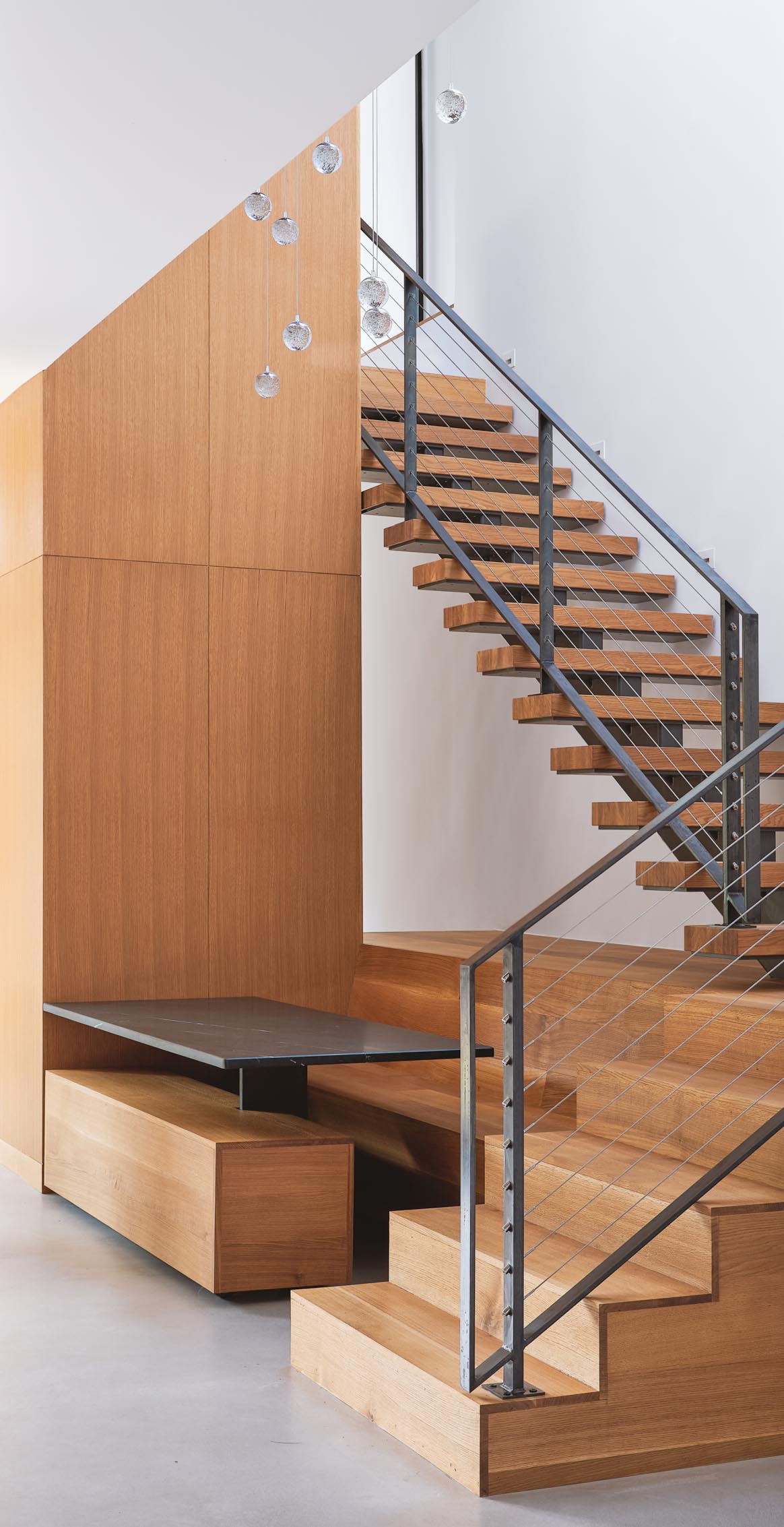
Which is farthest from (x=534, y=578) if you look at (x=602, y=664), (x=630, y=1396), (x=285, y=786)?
(x=630, y=1396)

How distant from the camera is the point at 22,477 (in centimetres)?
645

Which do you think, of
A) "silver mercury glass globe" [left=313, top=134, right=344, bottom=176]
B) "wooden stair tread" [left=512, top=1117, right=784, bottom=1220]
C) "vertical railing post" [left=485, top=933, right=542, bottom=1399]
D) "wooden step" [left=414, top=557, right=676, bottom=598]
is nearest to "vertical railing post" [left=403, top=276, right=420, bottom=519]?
"wooden step" [left=414, top=557, right=676, bottom=598]

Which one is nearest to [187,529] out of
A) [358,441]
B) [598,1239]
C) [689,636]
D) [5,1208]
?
[358,441]

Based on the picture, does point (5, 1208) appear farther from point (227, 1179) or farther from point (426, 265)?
point (426, 265)

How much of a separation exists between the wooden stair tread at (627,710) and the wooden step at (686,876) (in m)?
0.76

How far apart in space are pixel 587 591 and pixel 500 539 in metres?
0.40

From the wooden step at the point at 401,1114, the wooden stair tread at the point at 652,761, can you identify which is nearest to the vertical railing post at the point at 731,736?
the wooden stair tread at the point at 652,761

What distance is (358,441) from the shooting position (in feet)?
22.1

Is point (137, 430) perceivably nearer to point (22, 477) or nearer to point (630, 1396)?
point (22, 477)

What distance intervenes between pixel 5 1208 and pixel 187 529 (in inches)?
104

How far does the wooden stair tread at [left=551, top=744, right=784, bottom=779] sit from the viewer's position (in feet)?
17.1

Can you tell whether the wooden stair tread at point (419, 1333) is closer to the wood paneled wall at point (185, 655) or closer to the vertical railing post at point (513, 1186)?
the vertical railing post at point (513, 1186)

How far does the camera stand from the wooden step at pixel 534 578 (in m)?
5.84

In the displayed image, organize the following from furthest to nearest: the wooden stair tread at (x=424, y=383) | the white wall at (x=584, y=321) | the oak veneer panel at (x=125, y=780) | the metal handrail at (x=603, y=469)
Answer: the wooden stair tread at (x=424, y=383), the white wall at (x=584, y=321), the oak veneer panel at (x=125, y=780), the metal handrail at (x=603, y=469)
